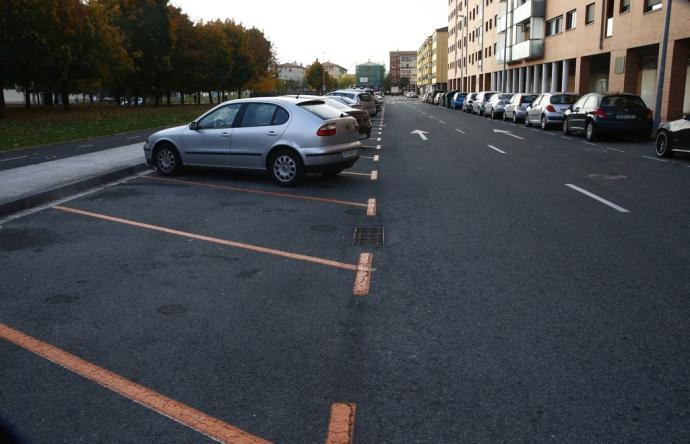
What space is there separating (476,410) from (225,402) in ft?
4.44

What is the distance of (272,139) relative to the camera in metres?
10.6

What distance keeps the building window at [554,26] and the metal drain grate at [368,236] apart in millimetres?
38249

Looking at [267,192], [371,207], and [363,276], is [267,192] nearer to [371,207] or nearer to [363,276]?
[371,207]

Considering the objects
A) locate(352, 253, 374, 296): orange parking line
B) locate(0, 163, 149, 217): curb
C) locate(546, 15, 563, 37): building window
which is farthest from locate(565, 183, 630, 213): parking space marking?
locate(546, 15, 563, 37): building window

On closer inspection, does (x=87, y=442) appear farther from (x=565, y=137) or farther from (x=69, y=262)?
(x=565, y=137)

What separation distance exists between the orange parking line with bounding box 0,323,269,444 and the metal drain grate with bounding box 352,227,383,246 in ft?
11.5

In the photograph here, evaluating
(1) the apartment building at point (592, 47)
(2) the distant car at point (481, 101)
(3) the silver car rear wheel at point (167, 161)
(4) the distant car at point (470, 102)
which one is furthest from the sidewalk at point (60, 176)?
(4) the distant car at point (470, 102)

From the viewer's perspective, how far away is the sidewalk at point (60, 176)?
913 cm

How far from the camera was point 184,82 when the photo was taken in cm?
6388

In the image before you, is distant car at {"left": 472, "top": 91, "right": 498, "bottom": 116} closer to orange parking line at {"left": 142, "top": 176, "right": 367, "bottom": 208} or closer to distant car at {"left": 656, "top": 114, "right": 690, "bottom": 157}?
distant car at {"left": 656, "top": 114, "right": 690, "bottom": 157}

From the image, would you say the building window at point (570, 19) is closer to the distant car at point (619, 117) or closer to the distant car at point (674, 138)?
the distant car at point (619, 117)

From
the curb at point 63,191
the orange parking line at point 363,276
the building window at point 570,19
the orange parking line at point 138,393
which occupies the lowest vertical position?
the orange parking line at point 138,393

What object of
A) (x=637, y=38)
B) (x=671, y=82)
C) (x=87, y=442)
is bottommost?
(x=87, y=442)

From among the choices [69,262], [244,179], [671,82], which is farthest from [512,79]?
[69,262]
